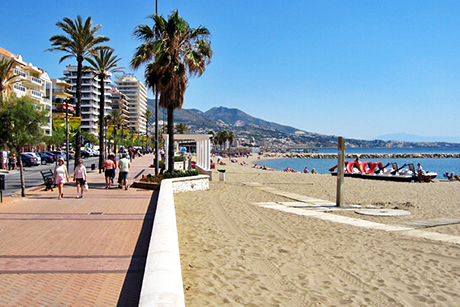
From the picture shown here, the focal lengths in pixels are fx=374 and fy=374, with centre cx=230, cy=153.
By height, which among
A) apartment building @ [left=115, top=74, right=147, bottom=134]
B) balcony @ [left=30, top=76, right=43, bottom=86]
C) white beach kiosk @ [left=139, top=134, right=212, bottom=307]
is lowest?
white beach kiosk @ [left=139, top=134, right=212, bottom=307]

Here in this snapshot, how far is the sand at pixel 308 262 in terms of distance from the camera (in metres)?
4.82

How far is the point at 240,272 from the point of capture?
18.4 ft

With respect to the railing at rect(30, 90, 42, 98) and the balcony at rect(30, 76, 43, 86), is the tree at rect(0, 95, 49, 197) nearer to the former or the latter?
the railing at rect(30, 90, 42, 98)

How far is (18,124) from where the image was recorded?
13.8 m

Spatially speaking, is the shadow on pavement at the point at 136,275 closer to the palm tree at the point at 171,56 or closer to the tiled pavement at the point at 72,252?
the tiled pavement at the point at 72,252

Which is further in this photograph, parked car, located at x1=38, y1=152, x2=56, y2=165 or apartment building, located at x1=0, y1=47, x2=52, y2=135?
apartment building, located at x1=0, y1=47, x2=52, y2=135

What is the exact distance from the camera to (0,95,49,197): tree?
538 inches

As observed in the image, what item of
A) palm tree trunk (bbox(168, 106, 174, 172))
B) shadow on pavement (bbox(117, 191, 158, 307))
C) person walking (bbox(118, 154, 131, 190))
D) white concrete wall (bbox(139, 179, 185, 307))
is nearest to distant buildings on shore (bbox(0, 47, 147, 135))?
person walking (bbox(118, 154, 131, 190))

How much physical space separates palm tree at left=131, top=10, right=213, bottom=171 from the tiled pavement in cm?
771

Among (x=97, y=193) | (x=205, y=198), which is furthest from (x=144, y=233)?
(x=97, y=193)

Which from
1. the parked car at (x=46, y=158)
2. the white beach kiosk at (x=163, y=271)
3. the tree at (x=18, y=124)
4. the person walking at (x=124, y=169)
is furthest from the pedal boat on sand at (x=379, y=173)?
the parked car at (x=46, y=158)

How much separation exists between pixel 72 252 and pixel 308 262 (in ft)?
13.0

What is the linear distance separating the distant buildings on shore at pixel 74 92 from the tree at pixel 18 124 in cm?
73

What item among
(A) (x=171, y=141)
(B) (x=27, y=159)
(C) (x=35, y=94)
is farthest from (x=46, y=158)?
(A) (x=171, y=141)
